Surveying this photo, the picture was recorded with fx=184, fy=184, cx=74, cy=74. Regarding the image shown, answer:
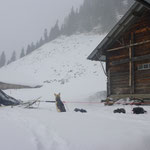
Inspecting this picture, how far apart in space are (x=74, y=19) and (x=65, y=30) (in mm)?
10860

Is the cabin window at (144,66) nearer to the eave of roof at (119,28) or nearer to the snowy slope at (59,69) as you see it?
the eave of roof at (119,28)

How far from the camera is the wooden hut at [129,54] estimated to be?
11844 millimetres

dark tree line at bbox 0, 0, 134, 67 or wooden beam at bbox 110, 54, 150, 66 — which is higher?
dark tree line at bbox 0, 0, 134, 67

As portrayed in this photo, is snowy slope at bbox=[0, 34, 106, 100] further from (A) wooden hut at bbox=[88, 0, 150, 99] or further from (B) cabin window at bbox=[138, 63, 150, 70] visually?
(B) cabin window at bbox=[138, 63, 150, 70]

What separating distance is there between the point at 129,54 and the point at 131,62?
0.60m

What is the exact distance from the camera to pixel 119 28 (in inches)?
507

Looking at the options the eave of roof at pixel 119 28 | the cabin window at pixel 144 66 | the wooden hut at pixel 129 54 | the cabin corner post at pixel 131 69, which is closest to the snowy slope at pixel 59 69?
the eave of roof at pixel 119 28

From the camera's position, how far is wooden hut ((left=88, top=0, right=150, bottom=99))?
11.8 m

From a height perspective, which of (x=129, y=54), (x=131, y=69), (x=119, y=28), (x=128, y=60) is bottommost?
(x=131, y=69)

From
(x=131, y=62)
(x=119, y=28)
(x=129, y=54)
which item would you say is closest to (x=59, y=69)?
(x=119, y=28)

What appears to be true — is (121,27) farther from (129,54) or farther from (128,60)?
(128,60)

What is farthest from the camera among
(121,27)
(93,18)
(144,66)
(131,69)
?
(93,18)

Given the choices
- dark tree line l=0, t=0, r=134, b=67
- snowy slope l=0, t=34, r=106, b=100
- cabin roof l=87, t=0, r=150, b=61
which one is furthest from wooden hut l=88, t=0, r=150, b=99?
dark tree line l=0, t=0, r=134, b=67

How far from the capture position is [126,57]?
1305 centimetres
